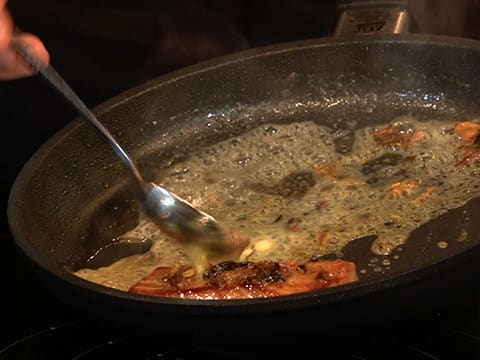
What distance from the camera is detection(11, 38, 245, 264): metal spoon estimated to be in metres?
1.02

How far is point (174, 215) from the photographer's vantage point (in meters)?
1.07

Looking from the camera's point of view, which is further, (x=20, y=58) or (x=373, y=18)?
(x=373, y=18)

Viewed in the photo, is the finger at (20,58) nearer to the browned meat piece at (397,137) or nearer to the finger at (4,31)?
the finger at (4,31)

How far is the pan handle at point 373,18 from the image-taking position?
138 centimetres

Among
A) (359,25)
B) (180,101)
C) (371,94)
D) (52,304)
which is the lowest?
(52,304)

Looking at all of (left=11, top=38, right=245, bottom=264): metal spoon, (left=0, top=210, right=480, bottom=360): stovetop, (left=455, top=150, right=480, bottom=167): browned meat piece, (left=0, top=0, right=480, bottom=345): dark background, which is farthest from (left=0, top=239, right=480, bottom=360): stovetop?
(left=0, top=0, right=480, bottom=345): dark background

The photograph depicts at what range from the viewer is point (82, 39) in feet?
5.15

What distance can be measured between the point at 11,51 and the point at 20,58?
0.8 inches

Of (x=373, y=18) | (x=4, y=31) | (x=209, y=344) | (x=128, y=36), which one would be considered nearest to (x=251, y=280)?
(x=209, y=344)

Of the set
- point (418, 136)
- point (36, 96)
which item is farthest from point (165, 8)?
point (418, 136)

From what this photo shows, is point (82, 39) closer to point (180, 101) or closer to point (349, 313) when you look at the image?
point (180, 101)

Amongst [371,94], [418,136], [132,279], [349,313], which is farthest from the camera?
[371,94]

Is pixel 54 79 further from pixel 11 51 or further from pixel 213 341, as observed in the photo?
pixel 213 341

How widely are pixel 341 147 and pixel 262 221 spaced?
0.66ft
